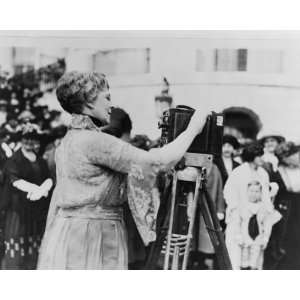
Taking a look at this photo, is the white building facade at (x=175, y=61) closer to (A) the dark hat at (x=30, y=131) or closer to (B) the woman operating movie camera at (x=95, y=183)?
(B) the woman operating movie camera at (x=95, y=183)

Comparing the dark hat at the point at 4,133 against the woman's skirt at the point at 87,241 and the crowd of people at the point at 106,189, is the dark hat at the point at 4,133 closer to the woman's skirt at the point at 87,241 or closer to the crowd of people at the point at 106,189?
the crowd of people at the point at 106,189

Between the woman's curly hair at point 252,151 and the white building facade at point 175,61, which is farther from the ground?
the white building facade at point 175,61

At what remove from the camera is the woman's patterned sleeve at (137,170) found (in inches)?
92.5

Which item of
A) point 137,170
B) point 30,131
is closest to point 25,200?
point 30,131

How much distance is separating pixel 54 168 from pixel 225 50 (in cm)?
116

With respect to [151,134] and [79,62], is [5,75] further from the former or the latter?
[151,134]

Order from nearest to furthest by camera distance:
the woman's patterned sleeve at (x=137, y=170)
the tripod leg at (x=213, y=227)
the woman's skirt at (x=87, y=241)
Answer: the woman's patterned sleeve at (x=137, y=170), the woman's skirt at (x=87, y=241), the tripod leg at (x=213, y=227)

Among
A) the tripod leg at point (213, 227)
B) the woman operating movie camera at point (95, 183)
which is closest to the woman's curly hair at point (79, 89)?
the woman operating movie camera at point (95, 183)

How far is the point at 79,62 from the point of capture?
2.59 m

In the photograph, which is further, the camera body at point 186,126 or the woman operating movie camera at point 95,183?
the camera body at point 186,126

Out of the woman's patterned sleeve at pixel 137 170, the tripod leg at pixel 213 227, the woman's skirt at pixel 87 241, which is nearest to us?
the woman's patterned sleeve at pixel 137 170

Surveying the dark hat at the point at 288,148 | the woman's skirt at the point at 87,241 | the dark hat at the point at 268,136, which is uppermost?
the dark hat at the point at 268,136

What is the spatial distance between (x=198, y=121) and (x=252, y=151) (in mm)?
391

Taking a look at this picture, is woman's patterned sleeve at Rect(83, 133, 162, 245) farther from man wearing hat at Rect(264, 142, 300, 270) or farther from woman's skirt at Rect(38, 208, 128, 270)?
man wearing hat at Rect(264, 142, 300, 270)
